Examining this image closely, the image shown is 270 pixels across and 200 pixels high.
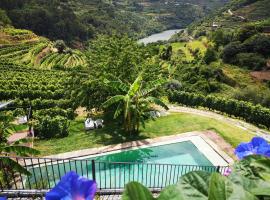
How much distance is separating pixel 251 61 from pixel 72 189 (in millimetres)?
63946

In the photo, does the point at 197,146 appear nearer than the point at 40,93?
Yes

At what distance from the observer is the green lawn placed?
18062mm

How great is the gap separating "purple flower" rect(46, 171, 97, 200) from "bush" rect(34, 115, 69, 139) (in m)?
19.3

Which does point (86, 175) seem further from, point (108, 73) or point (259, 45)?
point (259, 45)

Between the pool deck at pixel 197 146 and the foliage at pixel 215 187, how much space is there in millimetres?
15625

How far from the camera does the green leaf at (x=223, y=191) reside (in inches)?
41.5

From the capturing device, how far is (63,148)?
57.5 feet

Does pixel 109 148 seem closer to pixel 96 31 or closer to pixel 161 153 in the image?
pixel 161 153

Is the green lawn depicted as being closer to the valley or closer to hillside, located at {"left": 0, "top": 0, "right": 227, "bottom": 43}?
the valley

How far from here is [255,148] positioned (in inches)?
71.4

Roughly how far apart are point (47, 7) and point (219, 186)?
117m

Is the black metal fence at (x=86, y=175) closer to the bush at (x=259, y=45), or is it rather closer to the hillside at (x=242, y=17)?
the bush at (x=259, y=45)

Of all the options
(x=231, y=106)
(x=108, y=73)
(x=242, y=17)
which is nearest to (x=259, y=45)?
(x=231, y=106)

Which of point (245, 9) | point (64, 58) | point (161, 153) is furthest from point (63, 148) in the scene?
point (245, 9)
